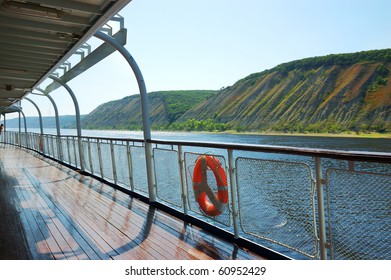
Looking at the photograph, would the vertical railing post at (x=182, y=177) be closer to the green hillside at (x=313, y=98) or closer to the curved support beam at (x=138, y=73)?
the curved support beam at (x=138, y=73)

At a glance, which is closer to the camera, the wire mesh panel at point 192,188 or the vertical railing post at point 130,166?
the wire mesh panel at point 192,188

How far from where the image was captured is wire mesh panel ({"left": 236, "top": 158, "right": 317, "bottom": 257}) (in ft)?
7.72

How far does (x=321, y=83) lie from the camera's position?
58094mm

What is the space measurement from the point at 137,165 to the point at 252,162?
2.60 m

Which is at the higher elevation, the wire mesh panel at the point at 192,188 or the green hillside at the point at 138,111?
the green hillside at the point at 138,111

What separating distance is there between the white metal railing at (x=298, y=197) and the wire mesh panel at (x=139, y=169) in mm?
460

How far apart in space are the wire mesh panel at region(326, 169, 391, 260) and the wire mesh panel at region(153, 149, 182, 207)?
179 cm

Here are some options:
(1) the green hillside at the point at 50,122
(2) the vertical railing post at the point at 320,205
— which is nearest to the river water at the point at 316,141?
(1) the green hillside at the point at 50,122

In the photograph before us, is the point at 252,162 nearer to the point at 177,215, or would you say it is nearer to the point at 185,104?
the point at 177,215

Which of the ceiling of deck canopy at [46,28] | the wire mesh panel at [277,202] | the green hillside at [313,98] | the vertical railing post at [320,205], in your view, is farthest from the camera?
the green hillside at [313,98]

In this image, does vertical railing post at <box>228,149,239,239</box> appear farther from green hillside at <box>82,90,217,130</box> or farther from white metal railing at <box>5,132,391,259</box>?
green hillside at <box>82,90,217,130</box>

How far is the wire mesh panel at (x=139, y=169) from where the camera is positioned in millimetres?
4690

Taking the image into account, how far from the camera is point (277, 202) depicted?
274 cm
